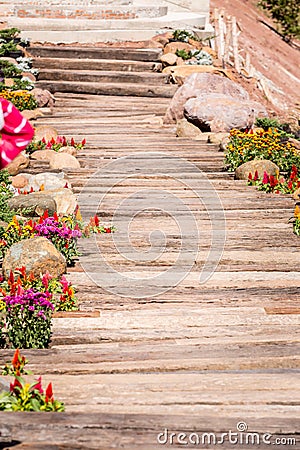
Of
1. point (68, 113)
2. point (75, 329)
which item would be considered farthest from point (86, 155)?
point (75, 329)

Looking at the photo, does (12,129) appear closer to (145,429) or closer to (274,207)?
(145,429)

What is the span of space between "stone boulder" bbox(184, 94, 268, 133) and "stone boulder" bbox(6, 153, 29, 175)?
334 cm

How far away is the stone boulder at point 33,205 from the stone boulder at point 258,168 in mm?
3012

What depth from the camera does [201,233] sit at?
317 inches

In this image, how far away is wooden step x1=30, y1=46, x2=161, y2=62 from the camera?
50.7ft

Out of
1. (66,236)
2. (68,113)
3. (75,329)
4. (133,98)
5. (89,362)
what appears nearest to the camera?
(89,362)

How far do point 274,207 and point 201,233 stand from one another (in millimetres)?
1389

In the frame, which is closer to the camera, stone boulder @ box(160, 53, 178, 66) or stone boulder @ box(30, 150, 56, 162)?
stone boulder @ box(30, 150, 56, 162)

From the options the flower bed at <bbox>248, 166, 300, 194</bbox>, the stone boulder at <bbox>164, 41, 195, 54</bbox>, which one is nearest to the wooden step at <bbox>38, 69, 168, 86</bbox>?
the stone boulder at <bbox>164, 41, 195, 54</bbox>

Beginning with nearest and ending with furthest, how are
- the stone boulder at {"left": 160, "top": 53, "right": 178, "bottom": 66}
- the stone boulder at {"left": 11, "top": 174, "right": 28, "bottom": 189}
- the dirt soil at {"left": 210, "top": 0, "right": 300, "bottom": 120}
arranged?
the stone boulder at {"left": 11, "top": 174, "right": 28, "bottom": 189}, the stone boulder at {"left": 160, "top": 53, "right": 178, "bottom": 66}, the dirt soil at {"left": 210, "top": 0, "right": 300, "bottom": 120}

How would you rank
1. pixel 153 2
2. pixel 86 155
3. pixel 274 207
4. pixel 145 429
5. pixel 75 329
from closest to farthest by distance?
pixel 145 429 → pixel 75 329 → pixel 274 207 → pixel 86 155 → pixel 153 2

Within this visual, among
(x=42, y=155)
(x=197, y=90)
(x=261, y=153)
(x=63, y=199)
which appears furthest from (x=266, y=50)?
(x=63, y=199)

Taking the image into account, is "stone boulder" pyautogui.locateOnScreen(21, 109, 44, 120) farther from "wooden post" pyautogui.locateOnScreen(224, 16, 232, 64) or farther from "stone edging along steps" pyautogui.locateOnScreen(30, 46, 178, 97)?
"wooden post" pyautogui.locateOnScreen(224, 16, 232, 64)

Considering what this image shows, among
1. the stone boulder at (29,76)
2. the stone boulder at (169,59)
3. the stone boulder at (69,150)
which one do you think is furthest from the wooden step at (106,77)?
the stone boulder at (69,150)
